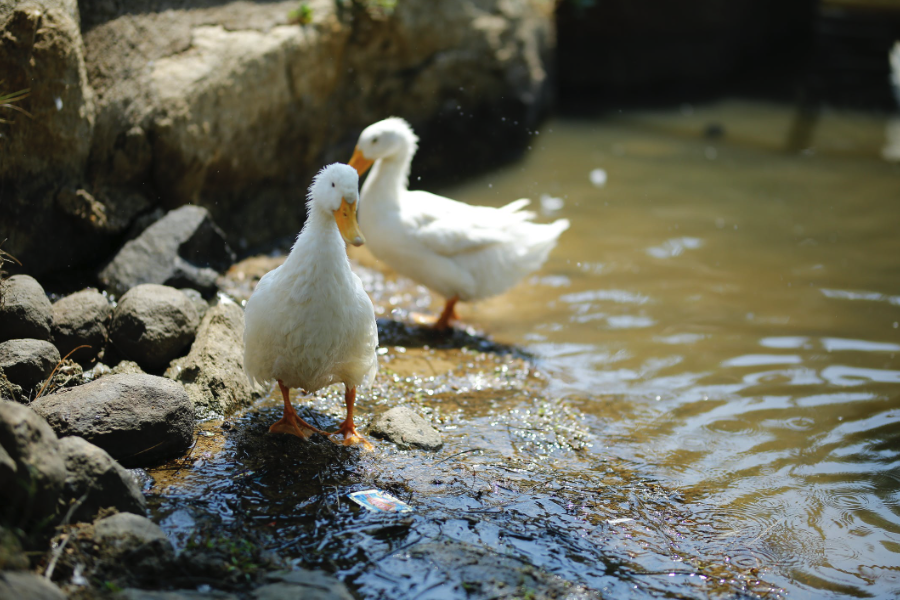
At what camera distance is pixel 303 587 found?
2453 millimetres

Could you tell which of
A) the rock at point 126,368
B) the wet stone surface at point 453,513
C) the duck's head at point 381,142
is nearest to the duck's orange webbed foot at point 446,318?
the duck's head at point 381,142

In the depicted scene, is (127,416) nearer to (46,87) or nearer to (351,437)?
(351,437)

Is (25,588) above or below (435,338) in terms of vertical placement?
above

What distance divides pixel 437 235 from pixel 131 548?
316cm

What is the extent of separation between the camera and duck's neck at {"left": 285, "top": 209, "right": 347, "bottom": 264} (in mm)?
3393

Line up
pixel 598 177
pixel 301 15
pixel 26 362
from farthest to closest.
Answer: pixel 598 177
pixel 301 15
pixel 26 362

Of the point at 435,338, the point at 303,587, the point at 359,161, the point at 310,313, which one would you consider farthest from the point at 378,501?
the point at 359,161

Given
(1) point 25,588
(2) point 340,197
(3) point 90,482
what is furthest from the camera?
(2) point 340,197

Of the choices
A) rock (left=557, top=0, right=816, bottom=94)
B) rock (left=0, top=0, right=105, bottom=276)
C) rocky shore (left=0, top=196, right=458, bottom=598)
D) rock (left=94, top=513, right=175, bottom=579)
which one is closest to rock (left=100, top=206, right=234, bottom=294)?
rocky shore (left=0, top=196, right=458, bottom=598)

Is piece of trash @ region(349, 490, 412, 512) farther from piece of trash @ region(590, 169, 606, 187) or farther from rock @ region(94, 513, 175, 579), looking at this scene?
piece of trash @ region(590, 169, 606, 187)

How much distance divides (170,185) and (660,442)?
4.01 metres

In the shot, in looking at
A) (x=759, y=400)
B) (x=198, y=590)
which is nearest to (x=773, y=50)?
(x=759, y=400)

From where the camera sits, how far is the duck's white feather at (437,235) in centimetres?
521

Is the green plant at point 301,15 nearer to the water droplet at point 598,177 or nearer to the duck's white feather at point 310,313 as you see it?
the duck's white feather at point 310,313
